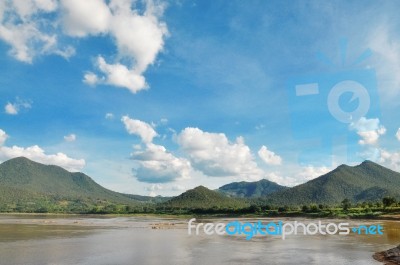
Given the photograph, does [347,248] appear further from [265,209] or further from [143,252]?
[265,209]

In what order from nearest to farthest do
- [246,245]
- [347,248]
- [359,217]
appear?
1. [347,248]
2. [246,245]
3. [359,217]

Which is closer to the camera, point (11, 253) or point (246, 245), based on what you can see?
point (11, 253)

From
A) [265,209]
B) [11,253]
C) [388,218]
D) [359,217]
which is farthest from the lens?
[265,209]

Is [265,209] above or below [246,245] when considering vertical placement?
above

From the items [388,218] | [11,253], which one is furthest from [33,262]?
[388,218]

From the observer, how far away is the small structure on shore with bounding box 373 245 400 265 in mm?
31216

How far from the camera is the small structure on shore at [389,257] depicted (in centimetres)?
3122

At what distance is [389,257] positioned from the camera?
109 feet

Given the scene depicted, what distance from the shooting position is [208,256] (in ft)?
118

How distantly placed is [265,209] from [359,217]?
179ft

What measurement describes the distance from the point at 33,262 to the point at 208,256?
15.1 metres

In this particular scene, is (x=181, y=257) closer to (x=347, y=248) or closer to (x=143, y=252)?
(x=143, y=252)

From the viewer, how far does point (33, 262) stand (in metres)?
32.4

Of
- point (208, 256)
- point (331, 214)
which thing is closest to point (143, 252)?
point (208, 256)
